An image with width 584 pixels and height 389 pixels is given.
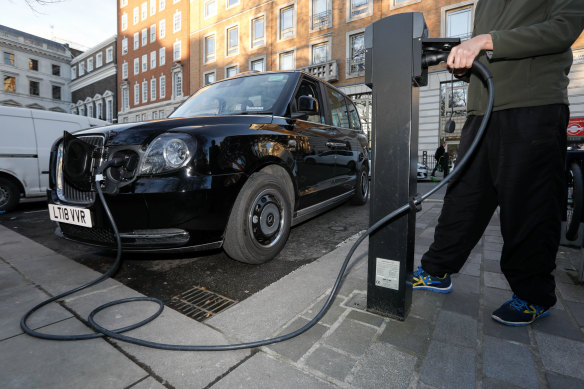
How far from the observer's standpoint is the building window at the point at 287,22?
21641 mm

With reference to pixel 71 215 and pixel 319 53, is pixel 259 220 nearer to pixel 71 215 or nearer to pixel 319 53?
pixel 71 215

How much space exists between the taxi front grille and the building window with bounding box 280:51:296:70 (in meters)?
21.2

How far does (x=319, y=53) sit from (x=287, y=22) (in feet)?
12.3

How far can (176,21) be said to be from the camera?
99.0ft

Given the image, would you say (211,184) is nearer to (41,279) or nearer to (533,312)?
(41,279)

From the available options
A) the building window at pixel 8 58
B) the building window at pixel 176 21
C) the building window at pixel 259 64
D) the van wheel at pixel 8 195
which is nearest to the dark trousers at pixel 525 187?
the van wheel at pixel 8 195

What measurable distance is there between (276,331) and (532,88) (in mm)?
1734

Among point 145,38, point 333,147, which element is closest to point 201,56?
point 145,38

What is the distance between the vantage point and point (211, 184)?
202 centimetres

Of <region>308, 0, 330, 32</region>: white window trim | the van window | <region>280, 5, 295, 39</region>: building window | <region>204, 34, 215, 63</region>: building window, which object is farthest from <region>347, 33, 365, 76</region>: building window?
the van window

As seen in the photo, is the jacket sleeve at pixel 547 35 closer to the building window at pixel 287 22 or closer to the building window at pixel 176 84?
the building window at pixel 287 22

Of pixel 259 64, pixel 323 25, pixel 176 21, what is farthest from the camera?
pixel 176 21

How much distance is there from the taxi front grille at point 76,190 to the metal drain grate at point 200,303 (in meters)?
0.91

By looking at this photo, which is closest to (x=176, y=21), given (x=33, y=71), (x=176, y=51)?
(x=176, y=51)
